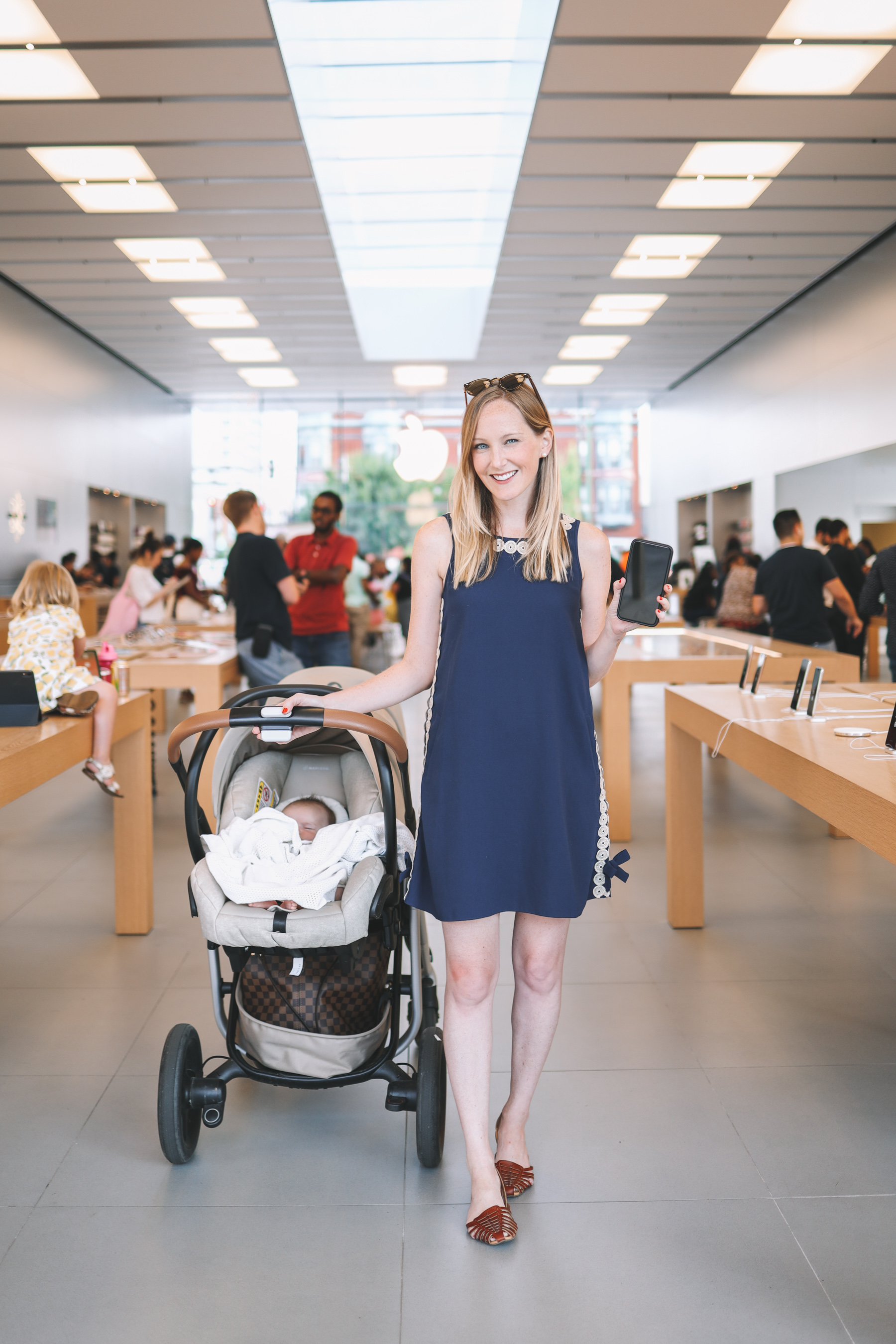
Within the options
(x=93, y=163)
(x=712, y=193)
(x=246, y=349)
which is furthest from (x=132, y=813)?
(x=246, y=349)

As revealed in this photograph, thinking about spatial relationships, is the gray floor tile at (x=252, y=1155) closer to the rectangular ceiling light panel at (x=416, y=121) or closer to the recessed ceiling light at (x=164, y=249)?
the rectangular ceiling light panel at (x=416, y=121)

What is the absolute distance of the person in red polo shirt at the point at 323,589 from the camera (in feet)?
20.2

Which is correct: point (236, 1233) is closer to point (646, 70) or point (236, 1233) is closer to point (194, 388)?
point (646, 70)

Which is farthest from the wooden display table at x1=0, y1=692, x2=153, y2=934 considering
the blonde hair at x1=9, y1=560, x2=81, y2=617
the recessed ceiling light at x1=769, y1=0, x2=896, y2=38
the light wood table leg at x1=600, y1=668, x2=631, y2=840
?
the recessed ceiling light at x1=769, y1=0, x2=896, y2=38

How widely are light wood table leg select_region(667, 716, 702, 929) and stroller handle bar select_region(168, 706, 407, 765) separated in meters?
1.74

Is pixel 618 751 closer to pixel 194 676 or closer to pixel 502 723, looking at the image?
pixel 194 676

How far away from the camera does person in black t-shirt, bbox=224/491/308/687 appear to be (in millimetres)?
5020

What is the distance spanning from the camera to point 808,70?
604 cm

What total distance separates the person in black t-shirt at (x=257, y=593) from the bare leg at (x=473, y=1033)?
3.26 metres

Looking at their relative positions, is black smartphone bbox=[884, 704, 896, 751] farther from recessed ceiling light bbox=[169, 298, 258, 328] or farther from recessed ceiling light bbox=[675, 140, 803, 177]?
recessed ceiling light bbox=[169, 298, 258, 328]

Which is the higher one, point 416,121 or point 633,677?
point 416,121

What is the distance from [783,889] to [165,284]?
29.8 feet

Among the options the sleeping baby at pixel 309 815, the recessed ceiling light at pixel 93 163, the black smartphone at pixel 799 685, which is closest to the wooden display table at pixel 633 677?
the black smartphone at pixel 799 685

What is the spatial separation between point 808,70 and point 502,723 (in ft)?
19.2
